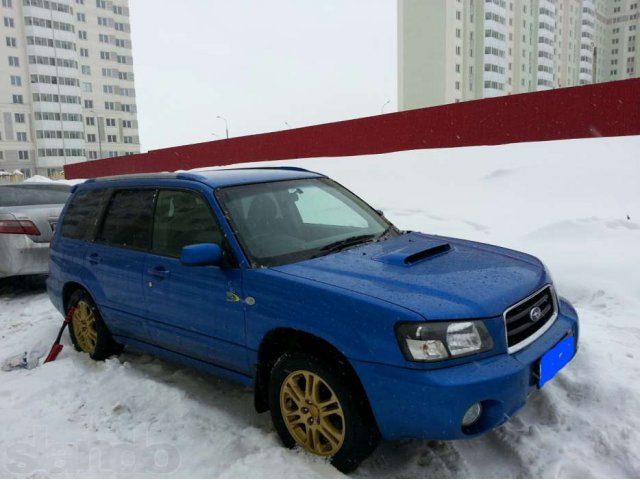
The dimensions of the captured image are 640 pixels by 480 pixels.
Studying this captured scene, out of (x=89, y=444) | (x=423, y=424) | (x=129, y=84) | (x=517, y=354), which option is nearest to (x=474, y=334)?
(x=517, y=354)

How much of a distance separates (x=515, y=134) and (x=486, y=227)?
23.1 ft

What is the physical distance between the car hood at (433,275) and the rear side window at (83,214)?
7.37ft

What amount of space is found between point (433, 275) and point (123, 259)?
2.37 m

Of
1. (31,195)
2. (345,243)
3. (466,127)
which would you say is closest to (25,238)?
(31,195)

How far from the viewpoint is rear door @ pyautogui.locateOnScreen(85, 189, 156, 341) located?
3.84 m

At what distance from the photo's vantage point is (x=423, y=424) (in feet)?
7.86

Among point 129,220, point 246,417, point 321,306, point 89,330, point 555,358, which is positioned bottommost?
point 246,417

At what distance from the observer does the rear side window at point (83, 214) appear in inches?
Answer: 175

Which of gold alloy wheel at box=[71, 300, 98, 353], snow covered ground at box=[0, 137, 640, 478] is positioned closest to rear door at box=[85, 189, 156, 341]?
gold alloy wheel at box=[71, 300, 98, 353]

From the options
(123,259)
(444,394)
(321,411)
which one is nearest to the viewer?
(444,394)

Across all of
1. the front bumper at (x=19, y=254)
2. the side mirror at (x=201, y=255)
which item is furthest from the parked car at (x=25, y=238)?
the side mirror at (x=201, y=255)

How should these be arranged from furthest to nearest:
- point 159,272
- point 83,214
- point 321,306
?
point 83,214
point 159,272
point 321,306

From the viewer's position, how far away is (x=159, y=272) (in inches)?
141

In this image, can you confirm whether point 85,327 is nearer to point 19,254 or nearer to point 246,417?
Answer: point 246,417
